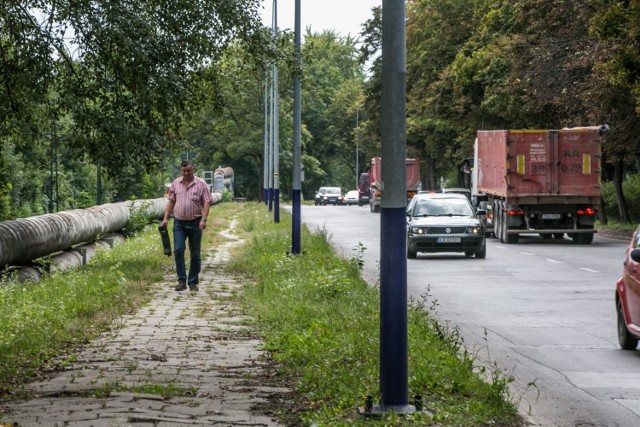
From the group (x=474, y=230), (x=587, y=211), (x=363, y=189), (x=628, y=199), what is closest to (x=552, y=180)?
(x=587, y=211)

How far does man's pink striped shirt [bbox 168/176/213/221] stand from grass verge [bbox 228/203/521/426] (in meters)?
1.36

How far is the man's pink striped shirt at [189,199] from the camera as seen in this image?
1750cm

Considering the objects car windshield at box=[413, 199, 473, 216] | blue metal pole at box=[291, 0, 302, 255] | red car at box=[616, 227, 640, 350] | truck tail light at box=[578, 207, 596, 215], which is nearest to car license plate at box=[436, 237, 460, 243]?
car windshield at box=[413, 199, 473, 216]

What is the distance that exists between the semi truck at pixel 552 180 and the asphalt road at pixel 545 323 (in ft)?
14.0

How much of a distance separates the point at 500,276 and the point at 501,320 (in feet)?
24.9

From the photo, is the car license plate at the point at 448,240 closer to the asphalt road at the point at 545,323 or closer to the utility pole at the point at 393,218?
the asphalt road at the point at 545,323

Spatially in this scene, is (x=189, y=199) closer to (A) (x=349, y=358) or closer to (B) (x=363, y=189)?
(A) (x=349, y=358)

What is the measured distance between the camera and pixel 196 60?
14.7m

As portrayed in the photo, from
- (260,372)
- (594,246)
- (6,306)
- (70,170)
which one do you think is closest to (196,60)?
(6,306)

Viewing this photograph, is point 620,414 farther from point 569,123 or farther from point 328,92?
point 328,92

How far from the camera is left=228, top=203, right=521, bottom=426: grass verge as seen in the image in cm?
773

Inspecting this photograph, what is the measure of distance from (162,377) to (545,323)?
6.71 m

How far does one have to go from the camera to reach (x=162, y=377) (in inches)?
365

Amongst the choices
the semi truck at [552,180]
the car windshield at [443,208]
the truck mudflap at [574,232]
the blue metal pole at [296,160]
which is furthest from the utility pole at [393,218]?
the truck mudflap at [574,232]
